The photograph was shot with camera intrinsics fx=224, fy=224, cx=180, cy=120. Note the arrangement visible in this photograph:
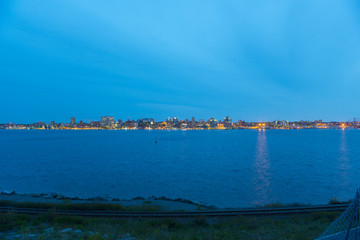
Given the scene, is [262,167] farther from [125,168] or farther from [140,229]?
[140,229]

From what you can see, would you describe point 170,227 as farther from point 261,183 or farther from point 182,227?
point 261,183

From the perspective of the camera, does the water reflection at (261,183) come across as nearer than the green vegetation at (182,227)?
No

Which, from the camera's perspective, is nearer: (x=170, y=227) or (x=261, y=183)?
(x=170, y=227)

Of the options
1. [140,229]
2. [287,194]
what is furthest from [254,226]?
[287,194]

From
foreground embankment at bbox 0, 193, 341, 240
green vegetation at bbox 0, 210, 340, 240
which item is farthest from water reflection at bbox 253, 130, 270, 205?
green vegetation at bbox 0, 210, 340, 240

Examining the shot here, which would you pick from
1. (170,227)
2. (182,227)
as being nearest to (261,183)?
(182,227)

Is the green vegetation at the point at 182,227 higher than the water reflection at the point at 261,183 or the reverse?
higher

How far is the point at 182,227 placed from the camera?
34.7 ft

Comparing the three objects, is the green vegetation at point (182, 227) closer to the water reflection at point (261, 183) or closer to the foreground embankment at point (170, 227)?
the foreground embankment at point (170, 227)

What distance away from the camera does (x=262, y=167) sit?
37969 millimetres

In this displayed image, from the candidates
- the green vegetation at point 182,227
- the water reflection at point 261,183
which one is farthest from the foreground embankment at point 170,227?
the water reflection at point 261,183

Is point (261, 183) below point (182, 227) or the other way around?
below

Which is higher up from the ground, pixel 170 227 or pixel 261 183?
pixel 170 227

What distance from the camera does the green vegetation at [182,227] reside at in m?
8.48
